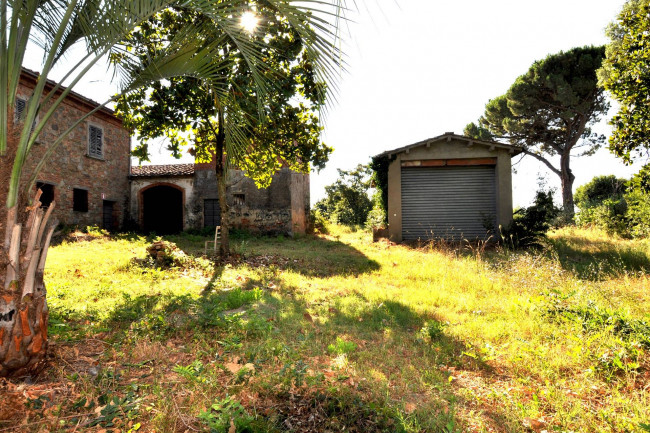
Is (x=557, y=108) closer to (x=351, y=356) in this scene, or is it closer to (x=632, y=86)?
(x=632, y=86)

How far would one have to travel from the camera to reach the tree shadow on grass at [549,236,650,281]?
628 cm

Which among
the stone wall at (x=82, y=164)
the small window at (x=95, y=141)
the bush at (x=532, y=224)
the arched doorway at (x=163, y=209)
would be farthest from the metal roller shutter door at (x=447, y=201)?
the small window at (x=95, y=141)

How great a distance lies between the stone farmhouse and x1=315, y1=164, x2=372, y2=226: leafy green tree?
28.1 feet

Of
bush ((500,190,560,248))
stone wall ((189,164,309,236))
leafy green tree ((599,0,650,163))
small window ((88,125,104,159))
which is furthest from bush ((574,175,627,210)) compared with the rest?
small window ((88,125,104,159))

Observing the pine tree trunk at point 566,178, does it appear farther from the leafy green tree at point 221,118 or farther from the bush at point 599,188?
the leafy green tree at point 221,118

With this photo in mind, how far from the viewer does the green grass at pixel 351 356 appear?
6.90 feet

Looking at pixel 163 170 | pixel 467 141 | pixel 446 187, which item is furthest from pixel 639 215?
pixel 163 170

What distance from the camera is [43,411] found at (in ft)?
6.65

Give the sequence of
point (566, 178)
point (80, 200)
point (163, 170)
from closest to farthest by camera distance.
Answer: point (80, 200), point (163, 170), point (566, 178)

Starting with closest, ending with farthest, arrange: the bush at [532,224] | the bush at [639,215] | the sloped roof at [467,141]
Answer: the bush at [532,224], the bush at [639,215], the sloped roof at [467,141]

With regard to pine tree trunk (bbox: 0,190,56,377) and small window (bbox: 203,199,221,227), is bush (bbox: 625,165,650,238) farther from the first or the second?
small window (bbox: 203,199,221,227)

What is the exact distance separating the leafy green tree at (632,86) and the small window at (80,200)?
57.1 feet

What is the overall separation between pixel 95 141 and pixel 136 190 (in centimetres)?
287

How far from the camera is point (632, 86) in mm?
6438
